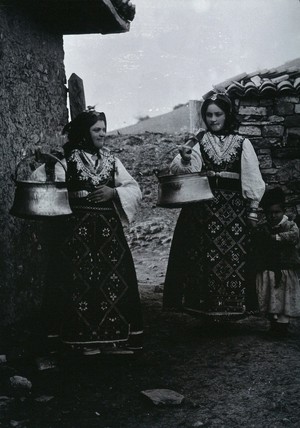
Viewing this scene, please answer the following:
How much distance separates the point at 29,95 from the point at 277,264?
8.53 feet

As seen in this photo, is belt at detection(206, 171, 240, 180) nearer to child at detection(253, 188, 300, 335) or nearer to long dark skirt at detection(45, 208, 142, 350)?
child at detection(253, 188, 300, 335)

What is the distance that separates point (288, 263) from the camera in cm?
459

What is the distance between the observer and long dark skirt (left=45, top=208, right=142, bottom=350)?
3.88 m

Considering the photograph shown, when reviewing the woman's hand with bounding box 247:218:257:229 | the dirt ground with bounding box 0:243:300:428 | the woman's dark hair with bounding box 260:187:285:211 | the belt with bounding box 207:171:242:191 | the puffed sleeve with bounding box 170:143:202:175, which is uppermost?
the puffed sleeve with bounding box 170:143:202:175

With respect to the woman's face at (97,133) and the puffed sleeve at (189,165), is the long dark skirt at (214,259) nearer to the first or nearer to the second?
the puffed sleeve at (189,165)

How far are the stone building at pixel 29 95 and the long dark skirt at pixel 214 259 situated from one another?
50.7 inches

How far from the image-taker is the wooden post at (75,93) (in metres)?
5.82

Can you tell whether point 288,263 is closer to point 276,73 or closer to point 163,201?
point 163,201

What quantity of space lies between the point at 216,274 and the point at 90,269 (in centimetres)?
119

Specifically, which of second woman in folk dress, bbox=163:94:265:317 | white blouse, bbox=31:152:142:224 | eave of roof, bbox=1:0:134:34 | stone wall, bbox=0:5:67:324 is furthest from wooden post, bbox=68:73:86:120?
white blouse, bbox=31:152:142:224

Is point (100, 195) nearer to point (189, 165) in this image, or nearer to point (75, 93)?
point (189, 165)

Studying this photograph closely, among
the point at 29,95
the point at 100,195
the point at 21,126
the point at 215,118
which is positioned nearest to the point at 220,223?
the point at 215,118

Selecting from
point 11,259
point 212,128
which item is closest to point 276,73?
point 212,128

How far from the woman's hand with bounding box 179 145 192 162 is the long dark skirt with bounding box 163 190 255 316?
0.43 metres
